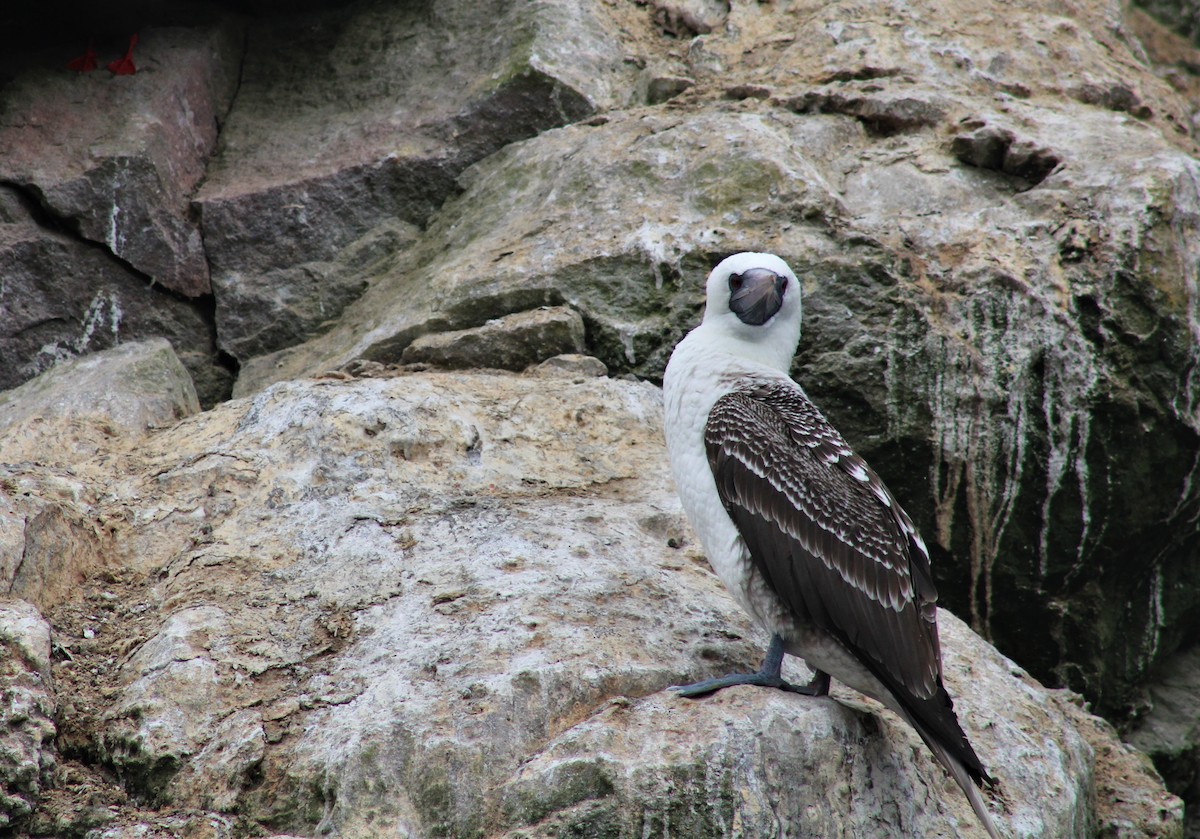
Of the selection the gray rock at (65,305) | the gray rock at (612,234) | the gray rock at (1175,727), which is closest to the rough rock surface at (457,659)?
the gray rock at (612,234)

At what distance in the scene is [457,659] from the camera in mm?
4504

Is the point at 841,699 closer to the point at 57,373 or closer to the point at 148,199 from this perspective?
the point at 57,373

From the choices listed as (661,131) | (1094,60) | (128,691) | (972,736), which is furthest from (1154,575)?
(128,691)

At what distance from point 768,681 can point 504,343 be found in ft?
10.2

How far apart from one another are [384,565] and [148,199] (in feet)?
12.8

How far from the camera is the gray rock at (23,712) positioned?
152 inches

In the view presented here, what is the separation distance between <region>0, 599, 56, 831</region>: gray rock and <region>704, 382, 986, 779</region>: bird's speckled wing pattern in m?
2.66

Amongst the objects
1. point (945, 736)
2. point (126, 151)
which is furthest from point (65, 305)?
point (945, 736)

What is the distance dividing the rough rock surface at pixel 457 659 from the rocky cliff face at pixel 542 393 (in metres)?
0.02

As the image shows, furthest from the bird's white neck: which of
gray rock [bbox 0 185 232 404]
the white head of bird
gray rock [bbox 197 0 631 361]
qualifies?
gray rock [bbox 0 185 232 404]

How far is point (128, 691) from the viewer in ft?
14.3

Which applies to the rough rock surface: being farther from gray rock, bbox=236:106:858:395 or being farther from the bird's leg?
gray rock, bbox=236:106:858:395

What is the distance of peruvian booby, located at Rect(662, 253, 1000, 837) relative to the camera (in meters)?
4.36

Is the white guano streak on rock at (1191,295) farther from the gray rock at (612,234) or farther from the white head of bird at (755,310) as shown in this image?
the white head of bird at (755,310)
